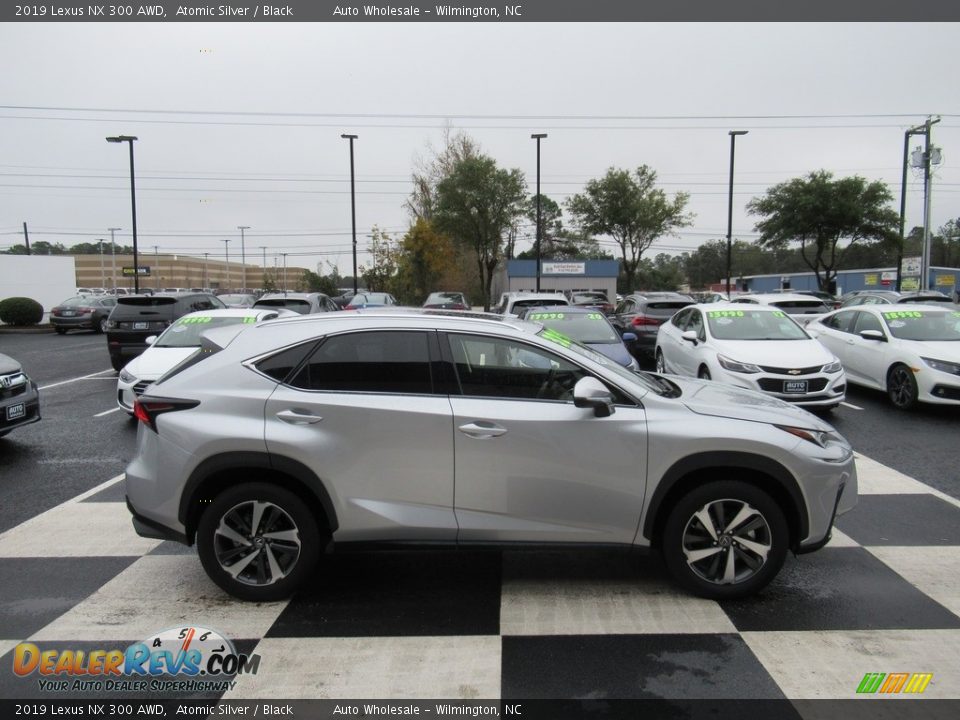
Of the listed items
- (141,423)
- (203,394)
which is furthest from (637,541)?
(141,423)

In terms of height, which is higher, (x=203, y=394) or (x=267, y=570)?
(x=203, y=394)

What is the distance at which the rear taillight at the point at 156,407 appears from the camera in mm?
3898

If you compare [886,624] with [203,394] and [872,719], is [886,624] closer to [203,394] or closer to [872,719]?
[872,719]

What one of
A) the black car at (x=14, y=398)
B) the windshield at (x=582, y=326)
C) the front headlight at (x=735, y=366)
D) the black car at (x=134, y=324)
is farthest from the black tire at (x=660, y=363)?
the black car at (x=14, y=398)

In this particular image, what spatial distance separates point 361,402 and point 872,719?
2840mm

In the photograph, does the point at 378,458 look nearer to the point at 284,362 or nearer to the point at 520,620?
the point at 284,362

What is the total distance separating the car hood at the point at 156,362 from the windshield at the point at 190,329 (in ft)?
0.76

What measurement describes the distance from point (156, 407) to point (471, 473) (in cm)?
191

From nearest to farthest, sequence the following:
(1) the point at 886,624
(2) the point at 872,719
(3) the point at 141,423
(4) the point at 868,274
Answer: (2) the point at 872,719, (1) the point at 886,624, (3) the point at 141,423, (4) the point at 868,274

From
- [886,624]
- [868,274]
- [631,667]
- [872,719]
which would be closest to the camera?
[872,719]

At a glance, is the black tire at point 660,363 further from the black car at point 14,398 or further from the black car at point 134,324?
the black car at point 14,398

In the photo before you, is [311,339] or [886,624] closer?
[886,624]

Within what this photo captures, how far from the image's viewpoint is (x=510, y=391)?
3916mm

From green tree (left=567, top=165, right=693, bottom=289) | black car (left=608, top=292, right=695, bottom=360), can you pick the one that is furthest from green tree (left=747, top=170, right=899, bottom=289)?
black car (left=608, top=292, right=695, bottom=360)
